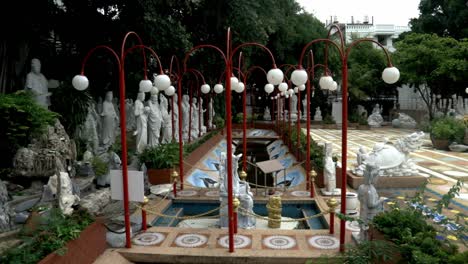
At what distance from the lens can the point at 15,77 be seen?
42.9 ft

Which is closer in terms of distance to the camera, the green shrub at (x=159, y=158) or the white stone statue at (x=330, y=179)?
the white stone statue at (x=330, y=179)

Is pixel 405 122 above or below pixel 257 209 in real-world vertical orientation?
above

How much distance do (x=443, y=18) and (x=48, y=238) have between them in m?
33.1

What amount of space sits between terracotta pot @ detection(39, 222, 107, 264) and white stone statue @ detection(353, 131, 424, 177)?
298 inches

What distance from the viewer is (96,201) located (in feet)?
27.9

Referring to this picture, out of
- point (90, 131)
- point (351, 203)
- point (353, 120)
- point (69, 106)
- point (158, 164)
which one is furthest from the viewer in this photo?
point (353, 120)

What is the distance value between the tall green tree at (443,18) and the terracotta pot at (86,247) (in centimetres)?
2901

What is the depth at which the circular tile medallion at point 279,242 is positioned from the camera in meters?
6.71


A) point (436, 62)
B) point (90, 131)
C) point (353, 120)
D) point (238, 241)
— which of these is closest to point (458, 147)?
point (436, 62)

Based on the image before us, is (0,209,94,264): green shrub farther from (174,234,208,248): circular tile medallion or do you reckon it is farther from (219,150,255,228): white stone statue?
(219,150,255,228): white stone statue

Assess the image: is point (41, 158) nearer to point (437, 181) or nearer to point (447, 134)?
point (437, 181)

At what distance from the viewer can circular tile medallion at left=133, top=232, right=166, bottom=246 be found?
6922 millimetres

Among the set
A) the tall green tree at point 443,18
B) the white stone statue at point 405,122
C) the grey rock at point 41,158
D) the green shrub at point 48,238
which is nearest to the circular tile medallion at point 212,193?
the grey rock at point 41,158

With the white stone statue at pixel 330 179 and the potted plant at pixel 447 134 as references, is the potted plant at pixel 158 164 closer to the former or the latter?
the white stone statue at pixel 330 179
